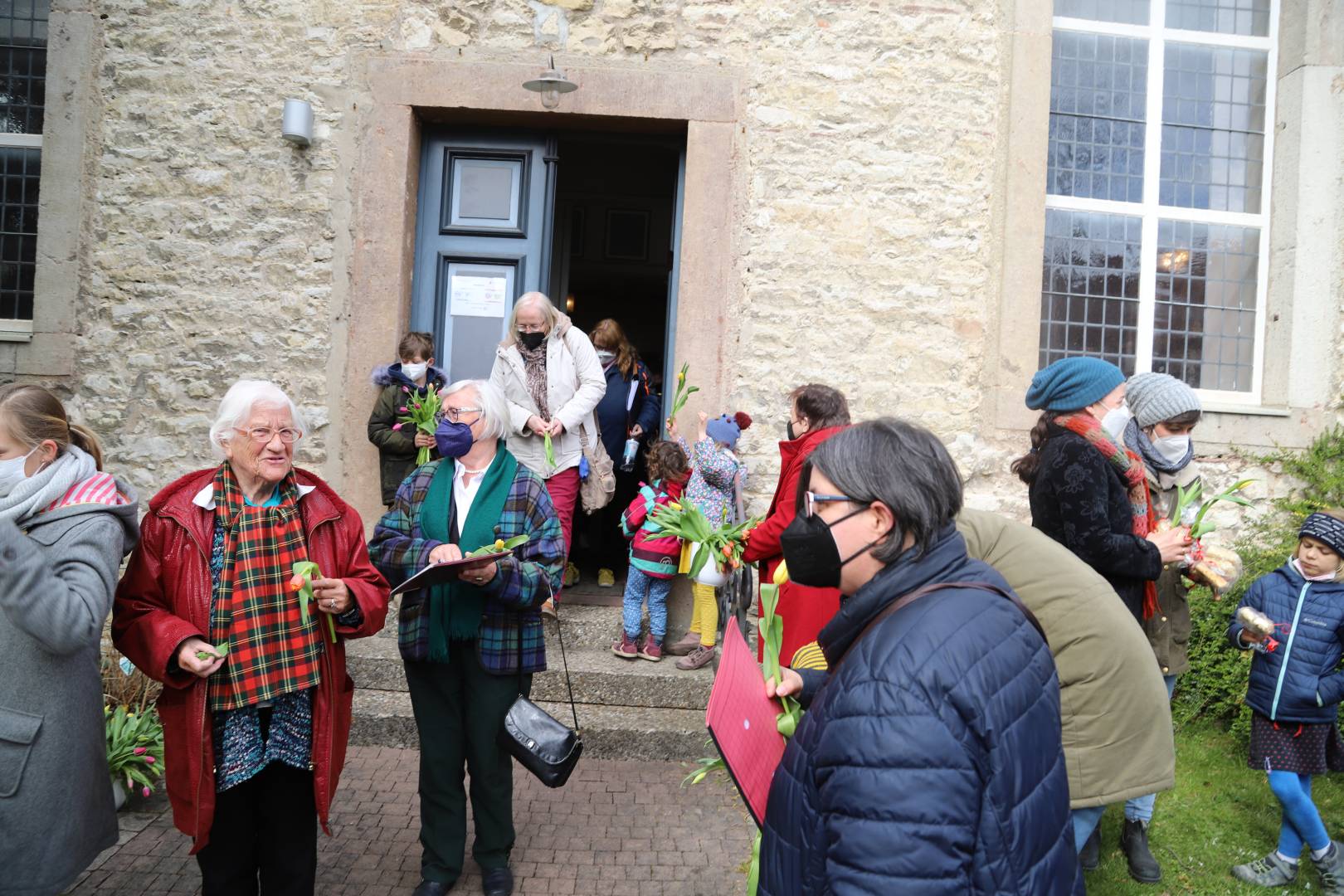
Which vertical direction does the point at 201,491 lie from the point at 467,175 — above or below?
below

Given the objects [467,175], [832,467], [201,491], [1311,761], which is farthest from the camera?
[467,175]

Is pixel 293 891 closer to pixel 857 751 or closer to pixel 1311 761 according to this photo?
pixel 857 751

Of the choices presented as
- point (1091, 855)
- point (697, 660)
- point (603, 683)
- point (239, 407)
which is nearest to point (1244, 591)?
point (1091, 855)

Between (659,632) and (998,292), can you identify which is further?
(998,292)

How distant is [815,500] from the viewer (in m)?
1.89

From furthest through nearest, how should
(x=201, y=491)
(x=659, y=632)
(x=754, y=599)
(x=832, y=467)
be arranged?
(x=659, y=632)
(x=754, y=599)
(x=201, y=491)
(x=832, y=467)

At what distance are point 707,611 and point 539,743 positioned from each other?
104 inches

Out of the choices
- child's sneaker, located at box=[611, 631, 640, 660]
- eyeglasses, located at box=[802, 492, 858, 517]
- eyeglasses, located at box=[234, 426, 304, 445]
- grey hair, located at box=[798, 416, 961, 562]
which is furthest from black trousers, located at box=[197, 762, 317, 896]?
child's sneaker, located at box=[611, 631, 640, 660]

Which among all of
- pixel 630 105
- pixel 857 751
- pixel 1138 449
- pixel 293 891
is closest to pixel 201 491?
pixel 293 891

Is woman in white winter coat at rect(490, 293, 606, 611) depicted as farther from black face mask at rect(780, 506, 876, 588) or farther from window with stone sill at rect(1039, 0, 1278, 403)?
black face mask at rect(780, 506, 876, 588)

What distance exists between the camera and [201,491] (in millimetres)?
2980

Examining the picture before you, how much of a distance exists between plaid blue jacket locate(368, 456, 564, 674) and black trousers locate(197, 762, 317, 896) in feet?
2.24

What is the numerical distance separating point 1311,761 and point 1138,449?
4.73ft

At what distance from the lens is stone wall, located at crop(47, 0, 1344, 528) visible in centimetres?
657
